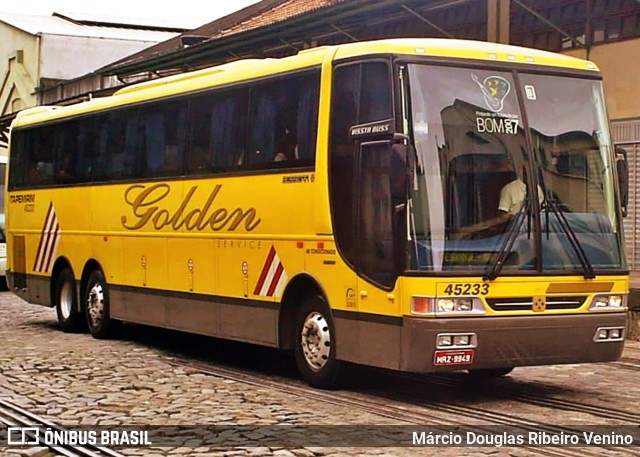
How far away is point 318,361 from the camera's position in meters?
12.1

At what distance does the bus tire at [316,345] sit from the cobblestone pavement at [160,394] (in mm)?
423

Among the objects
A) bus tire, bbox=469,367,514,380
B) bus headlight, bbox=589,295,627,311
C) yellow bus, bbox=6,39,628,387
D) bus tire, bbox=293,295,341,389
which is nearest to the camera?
yellow bus, bbox=6,39,628,387

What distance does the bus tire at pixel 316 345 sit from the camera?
11945 millimetres

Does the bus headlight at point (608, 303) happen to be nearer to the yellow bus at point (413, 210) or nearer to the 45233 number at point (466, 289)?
the yellow bus at point (413, 210)

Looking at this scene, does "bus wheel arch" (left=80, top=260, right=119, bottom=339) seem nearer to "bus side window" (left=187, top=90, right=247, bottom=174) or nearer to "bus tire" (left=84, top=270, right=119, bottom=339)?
"bus tire" (left=84, top=270, right=119, bottom=339)

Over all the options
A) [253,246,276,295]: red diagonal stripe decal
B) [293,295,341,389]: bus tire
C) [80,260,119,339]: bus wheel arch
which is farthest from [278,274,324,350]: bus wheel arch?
[80,260,119,339]: bus wheel arch

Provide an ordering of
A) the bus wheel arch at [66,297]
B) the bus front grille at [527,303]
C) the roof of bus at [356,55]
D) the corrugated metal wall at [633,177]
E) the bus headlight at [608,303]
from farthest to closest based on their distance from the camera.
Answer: the corrugated metal wall at [633,177]
the bus wheel arch at [66,297]
the bus headlight at [608,303]
the roof of bus at [356,55]
the bus front grille at [527,303]

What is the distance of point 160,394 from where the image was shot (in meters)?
11.7

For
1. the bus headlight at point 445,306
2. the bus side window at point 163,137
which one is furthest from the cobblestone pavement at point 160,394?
the bus side window at point 163,137

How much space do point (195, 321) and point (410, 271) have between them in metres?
4.47

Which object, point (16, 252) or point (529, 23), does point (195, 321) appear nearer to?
point (16, 252)

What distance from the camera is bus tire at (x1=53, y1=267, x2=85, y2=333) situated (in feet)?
59.4

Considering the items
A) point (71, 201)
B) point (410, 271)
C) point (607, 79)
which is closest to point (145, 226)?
point (71, 201)

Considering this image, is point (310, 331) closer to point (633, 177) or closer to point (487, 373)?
point (487, 373)
